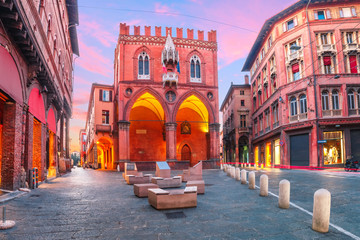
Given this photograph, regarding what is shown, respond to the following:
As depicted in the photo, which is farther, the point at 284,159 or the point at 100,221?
the point at 284,159

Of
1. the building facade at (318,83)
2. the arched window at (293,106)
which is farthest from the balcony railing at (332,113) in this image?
the arched window at (293,106)

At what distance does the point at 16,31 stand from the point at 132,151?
98.7 feet

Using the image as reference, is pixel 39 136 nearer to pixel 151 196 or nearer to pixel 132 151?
pixel 151 196

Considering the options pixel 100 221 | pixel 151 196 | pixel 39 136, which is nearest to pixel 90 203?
pixel 151 196

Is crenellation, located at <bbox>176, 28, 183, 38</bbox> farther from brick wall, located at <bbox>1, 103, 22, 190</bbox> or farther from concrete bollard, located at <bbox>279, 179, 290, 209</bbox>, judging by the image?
concrete bollard, located at <bbox>279, 179, 290, 209</bbox>

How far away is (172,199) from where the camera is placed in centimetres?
772

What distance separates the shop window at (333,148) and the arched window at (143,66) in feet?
65.5

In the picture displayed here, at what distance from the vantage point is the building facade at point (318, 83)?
2797 cm

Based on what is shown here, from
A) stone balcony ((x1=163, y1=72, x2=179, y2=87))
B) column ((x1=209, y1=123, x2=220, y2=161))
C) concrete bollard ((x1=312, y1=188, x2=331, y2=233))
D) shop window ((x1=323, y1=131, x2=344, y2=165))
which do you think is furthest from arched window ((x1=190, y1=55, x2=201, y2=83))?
concrete bollard ((x1=312, y1=188, x2=331, y2=233))

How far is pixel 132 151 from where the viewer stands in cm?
3916

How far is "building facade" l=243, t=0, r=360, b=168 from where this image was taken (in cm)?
2797

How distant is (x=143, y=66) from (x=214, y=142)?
12.2 m

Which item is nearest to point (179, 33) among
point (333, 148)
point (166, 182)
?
point (333, 148)

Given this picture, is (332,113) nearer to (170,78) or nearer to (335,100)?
(335,100)
